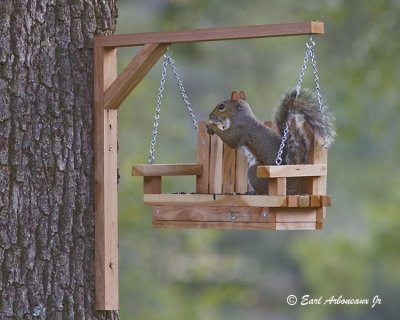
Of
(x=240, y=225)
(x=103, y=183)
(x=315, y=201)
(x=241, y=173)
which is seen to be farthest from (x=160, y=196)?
(x=315, y=201)

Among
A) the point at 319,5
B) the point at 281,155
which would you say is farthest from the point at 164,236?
the point at 281,155

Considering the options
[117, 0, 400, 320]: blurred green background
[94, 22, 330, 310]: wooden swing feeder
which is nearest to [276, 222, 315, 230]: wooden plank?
[94, 22, 330, 310]: wooden swing feeder

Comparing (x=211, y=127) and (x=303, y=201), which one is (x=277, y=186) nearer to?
(x=303, y=201)

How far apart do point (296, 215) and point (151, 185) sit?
587mm

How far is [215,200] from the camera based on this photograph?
352 cm

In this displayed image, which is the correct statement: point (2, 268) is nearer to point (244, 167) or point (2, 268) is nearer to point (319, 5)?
point (244, 167)

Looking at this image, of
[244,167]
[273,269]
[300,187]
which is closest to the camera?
[300,187]

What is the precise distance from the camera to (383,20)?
8195 mm

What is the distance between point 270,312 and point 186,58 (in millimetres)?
4687

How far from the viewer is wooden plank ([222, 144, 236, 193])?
3.92m

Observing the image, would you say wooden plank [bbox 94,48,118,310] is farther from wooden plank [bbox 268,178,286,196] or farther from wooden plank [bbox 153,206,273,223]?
wooden plank [bbox 268,178,286,196]

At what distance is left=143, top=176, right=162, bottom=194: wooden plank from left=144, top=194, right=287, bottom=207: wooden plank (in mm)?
120

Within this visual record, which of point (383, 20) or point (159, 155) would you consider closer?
point (383, 20)

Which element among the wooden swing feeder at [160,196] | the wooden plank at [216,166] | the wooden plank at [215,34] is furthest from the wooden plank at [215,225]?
the wooden plank at [215,34]
